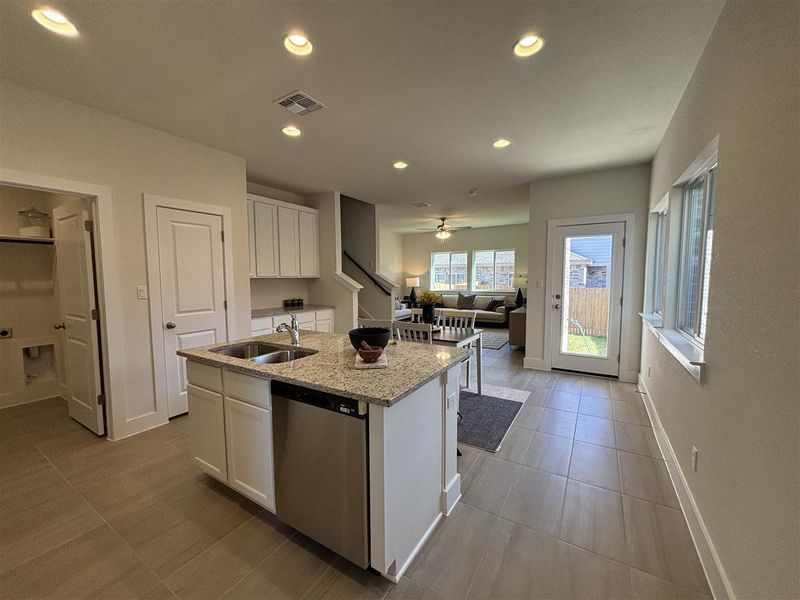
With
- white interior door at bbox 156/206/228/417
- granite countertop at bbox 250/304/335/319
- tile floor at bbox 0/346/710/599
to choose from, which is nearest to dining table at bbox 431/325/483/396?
tile floor at bbox 0/346/710/599

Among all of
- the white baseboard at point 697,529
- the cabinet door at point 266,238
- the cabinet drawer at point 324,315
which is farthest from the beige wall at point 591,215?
the cabinet door at point 266,238

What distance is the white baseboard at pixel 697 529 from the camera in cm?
131

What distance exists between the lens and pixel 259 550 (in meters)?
1.60

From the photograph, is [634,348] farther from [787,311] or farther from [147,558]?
[147,558]

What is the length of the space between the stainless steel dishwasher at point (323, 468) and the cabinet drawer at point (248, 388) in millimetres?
70

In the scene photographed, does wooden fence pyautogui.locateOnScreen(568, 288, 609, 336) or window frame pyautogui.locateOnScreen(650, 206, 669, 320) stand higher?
window frame pyautogui.locateOnScreen(650, 206, 669, 320)

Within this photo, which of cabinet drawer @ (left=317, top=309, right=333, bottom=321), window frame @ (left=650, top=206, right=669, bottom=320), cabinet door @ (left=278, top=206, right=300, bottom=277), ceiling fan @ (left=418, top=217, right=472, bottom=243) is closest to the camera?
window frame @ (left=650, top=206, right=669, bottom=320)

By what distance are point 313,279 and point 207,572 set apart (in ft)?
13.4

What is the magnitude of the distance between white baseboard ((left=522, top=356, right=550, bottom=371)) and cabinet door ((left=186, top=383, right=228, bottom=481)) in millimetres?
3903

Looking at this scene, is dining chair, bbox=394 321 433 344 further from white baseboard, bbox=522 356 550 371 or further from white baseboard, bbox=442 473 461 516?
white baseboard, bbox=522 356 550 371

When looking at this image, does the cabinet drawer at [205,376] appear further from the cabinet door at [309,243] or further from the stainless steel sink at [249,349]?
the cabinet door at [309,243]

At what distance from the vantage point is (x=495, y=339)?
6672 millimetres

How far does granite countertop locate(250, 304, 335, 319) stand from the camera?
4.06 m

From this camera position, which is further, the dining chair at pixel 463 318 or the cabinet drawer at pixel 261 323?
the cabinet drawer at pixel 261 323
